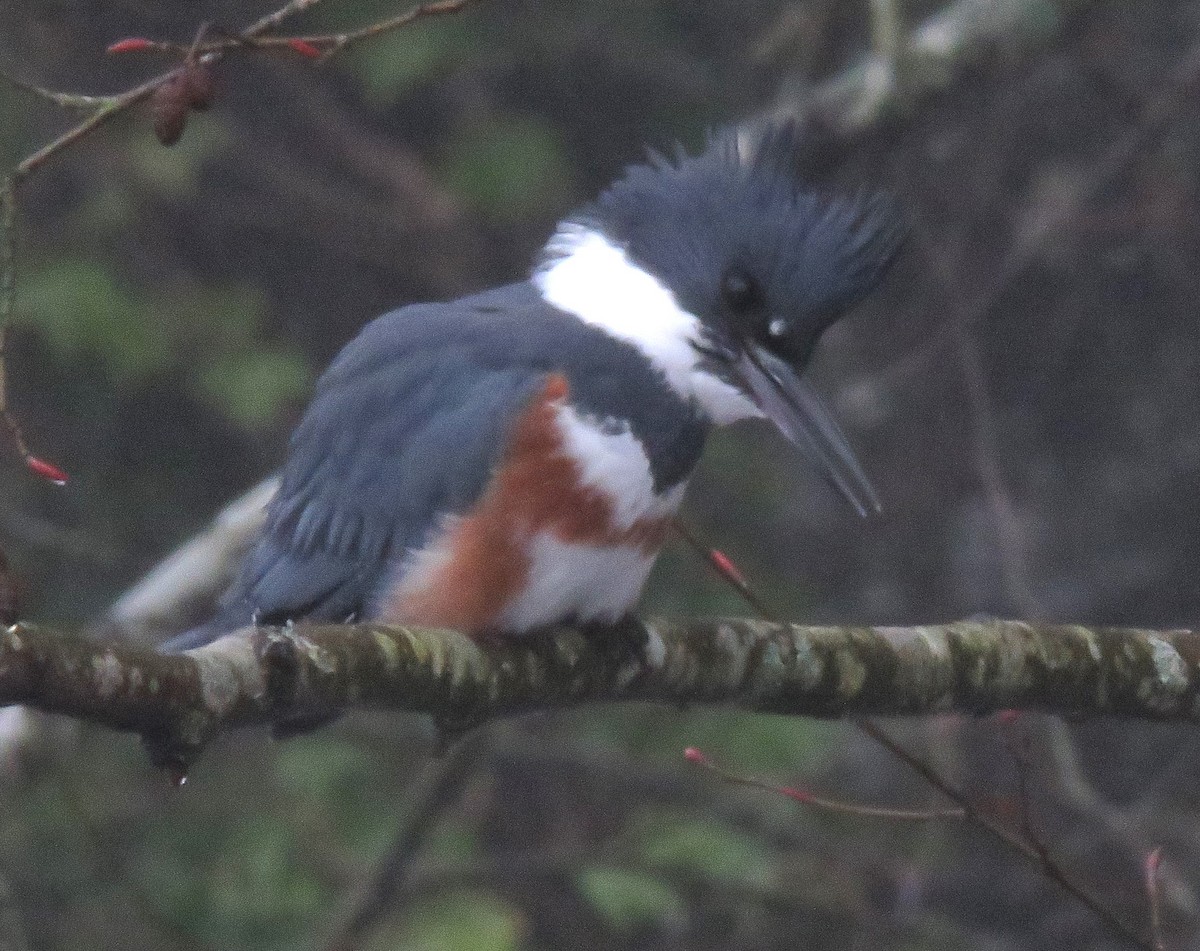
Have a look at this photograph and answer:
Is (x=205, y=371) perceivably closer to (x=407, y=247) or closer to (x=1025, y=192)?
(x=407, y=247)

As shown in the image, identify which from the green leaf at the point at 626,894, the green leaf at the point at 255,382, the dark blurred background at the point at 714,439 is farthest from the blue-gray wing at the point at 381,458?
the green leaf at the point at 255,382

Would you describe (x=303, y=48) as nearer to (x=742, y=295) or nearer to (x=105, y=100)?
(x=105, y=100)

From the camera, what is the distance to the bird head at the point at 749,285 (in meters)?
2.33

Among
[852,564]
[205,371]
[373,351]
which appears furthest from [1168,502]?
[373,351]

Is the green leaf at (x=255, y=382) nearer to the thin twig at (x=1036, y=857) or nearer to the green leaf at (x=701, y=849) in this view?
the green leaf at (x=701, y=849)

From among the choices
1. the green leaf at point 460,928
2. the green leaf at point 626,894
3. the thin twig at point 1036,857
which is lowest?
the green leaf at point 460,928

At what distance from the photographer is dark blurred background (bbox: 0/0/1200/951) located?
394 cm

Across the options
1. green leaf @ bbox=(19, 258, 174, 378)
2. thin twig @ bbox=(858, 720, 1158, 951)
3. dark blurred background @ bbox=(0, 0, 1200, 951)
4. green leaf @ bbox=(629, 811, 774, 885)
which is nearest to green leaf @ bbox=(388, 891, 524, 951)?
dark blurred background @ bbox=(0, 0, 1200, 951)

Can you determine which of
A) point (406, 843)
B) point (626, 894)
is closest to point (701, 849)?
point (626, 894)

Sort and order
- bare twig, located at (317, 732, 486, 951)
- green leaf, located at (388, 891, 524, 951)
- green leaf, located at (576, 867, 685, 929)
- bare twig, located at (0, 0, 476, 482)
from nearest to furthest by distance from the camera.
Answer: bare twig, located at (0, 0, 476, 482), bare twig, located at (317, 732, 486, 951), green leaf, located at (388, 891, 524, 951), green leaf, located at (576, 867, 685, 929)

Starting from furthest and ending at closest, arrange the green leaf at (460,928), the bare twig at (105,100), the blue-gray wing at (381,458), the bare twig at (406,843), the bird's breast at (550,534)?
the green leaf at (460,928), the bare twig at (406,843), the blue-gray wing at (381,458), the bird's breast at (550,534), the bare twig at (105,100)

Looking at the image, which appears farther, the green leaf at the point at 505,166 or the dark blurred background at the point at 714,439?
the green leaf at the point at 505,166

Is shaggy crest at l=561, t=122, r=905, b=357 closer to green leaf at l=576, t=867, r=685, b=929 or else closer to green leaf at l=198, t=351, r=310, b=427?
green leaf at l=576, t=867, r=685, b=929

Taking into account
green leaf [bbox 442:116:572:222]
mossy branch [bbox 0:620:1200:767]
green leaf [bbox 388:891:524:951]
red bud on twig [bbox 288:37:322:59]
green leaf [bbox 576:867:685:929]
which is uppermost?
green leaf [bbox 442:116:572:222]
